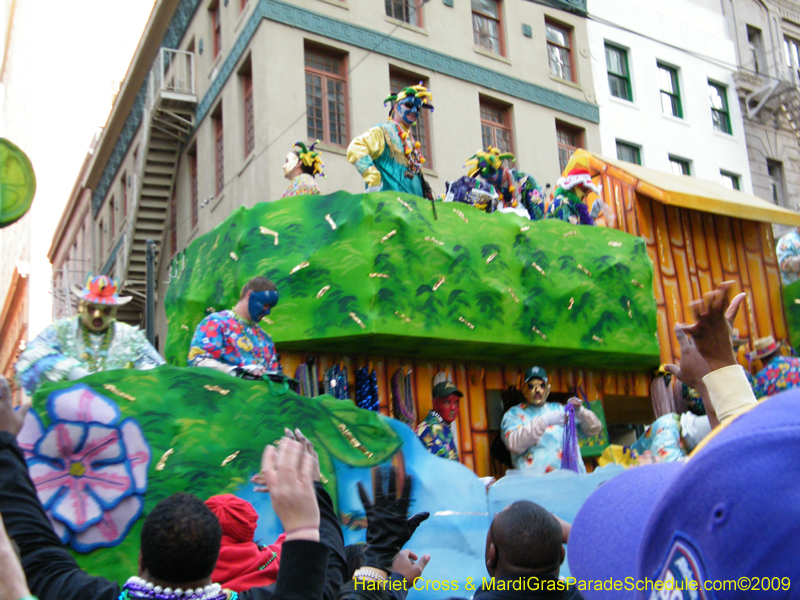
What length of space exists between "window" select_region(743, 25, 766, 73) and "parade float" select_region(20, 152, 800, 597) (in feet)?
33.1

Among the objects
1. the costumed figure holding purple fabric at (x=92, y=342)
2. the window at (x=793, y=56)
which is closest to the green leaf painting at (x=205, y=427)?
the costumed figure holding purple fabric at (x=92, y=342)

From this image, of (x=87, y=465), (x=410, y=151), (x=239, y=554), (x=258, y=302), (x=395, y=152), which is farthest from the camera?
(x=410, y=151)

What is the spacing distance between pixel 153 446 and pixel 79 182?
69.4 ft

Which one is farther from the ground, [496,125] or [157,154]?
[157,154]

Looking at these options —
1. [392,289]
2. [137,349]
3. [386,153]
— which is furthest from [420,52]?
[137,349]

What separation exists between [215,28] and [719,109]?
11605 mm

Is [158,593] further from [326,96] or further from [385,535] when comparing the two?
[326,96]

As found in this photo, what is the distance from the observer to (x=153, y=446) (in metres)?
4.93

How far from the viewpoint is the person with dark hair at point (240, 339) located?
5.92 meters

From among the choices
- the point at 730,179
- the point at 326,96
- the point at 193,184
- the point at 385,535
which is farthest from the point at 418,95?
the point at 730,179

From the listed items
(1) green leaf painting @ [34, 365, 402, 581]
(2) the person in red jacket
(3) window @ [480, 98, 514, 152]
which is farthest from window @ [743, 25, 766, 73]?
(2) the person in red jacket

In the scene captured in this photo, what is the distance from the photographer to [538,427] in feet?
25.5

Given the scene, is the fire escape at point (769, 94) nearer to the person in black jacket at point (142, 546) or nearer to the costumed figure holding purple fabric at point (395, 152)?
the costumed figure holding purple fabric at point (395, 152)

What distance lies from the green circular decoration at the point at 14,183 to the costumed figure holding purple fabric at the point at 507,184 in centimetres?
676
